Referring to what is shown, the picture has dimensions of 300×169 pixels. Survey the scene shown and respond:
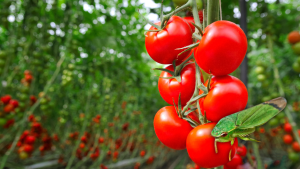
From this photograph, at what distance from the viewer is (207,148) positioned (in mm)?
273

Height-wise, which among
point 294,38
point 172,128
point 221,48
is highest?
point 294,38

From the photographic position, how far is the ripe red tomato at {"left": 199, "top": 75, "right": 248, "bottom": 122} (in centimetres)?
27

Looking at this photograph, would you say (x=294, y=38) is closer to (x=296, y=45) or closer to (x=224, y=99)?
(x=296, y=45)

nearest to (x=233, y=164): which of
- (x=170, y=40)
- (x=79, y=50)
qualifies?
(x=170, y=40)

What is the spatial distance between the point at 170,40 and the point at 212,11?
0.26ft

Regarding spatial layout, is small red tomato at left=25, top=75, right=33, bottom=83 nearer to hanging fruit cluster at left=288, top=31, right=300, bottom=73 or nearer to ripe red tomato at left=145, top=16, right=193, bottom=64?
ripe red tomato at left=145, top=16, right=193, bottom=64

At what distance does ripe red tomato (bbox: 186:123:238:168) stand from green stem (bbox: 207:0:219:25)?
0.49 ft

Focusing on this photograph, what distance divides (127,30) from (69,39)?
785 millimetres

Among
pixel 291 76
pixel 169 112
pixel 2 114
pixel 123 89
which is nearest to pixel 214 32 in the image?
pixel 169 112

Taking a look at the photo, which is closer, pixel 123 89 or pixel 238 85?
pixel 238 85

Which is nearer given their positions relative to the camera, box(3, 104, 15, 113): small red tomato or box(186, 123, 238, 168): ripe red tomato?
box(186, 123, 238, 168): ripe red tomato

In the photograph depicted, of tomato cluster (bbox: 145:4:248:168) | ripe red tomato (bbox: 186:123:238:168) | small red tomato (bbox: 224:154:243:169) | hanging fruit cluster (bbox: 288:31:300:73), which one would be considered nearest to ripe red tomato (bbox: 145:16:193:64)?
tomato cluster (bbox: 145:4:248:168)

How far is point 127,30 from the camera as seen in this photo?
1.93 metres

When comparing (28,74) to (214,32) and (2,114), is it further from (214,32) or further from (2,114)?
(214,32)
